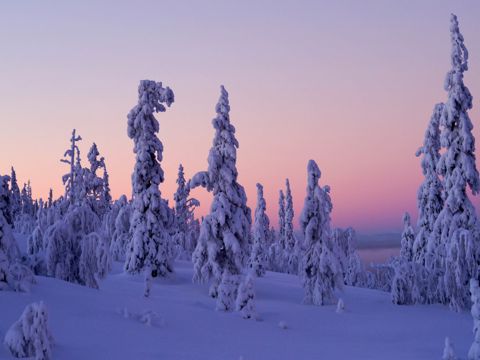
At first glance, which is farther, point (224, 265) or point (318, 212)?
point (318, 212)

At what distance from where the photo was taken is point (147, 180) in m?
33.7

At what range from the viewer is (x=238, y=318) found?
23500 mm

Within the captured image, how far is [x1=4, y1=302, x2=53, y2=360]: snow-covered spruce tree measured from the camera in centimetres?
1101

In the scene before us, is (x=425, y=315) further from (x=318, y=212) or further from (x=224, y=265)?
(x=224, y=265)

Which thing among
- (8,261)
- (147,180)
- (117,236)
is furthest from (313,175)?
(117,236)

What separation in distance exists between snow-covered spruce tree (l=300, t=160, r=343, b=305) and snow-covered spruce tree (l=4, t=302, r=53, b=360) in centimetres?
2291

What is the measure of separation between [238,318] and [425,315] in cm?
1273

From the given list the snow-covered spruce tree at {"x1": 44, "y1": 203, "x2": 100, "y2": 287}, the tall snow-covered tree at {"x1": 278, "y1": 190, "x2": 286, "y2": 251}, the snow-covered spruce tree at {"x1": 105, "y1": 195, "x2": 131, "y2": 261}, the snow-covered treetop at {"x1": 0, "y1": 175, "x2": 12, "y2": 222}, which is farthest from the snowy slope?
the tall snow-covered tree at {"x1": 278, "y1": 190, "x2": 286, "y2": 251}

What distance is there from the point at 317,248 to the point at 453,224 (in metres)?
8.18

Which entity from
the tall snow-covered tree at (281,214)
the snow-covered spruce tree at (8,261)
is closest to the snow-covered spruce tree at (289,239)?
the tall snow-covered tree at (281,214)

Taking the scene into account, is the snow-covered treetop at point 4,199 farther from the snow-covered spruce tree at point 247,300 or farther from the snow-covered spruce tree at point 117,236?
the snow-covered spruce tree at point 117,236

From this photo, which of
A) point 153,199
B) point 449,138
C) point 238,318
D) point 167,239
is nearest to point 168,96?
point 153,199

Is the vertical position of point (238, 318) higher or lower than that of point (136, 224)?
lower

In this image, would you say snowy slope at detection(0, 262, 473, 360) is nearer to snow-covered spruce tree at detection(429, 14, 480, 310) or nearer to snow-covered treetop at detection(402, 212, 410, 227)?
snow-covered spruce tree at detection(429, 14, 480, 310)
